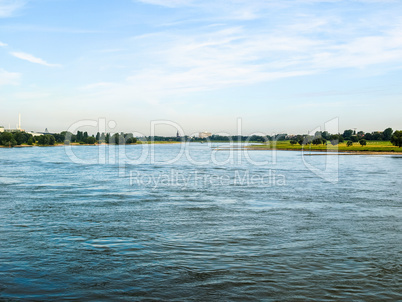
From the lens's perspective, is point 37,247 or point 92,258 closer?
point 92,258

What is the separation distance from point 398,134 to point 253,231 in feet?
445

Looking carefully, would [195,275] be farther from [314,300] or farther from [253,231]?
[253,231]

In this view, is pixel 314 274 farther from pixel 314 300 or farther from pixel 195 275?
pixel 195 275

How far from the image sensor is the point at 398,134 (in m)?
132

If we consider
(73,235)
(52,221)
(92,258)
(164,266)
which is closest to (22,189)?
(52,221)

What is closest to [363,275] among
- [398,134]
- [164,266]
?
[164,266]

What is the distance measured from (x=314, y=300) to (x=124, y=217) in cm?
1098

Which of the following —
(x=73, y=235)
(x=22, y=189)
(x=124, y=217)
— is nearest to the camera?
(x=73, y=235)

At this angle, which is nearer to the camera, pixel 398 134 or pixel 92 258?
pixel 92 258

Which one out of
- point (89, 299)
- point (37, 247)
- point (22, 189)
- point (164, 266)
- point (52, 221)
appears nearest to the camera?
point (89, 299)

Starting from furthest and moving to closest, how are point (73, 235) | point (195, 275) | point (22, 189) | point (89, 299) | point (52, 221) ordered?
point (22, 189) < point (52, 221) < point (73, 235) < point (195, 275) < point (89, 299)

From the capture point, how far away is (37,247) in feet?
40.0

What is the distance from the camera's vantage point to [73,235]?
13.9m

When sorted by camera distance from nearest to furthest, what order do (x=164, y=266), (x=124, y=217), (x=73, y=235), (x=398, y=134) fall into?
(x=164, y=266), (x=73, y=235), (x=124, y=217), (x=398, y=134)
